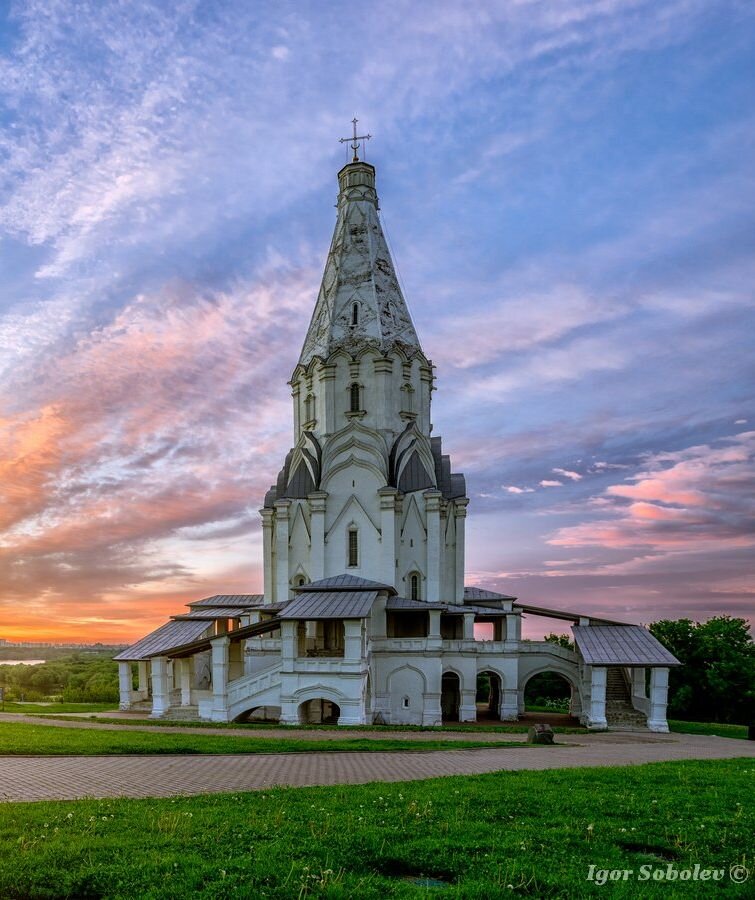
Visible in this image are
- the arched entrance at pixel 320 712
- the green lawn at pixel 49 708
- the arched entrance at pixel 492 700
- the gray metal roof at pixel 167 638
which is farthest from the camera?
the arched entrance at pixel 492 700

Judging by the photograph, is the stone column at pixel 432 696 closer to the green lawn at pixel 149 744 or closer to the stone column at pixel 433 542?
the stone column at pixel 433 542

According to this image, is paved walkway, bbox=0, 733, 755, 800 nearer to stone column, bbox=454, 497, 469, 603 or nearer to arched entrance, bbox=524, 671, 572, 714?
stone column, bbox=454, 497, 469, 603

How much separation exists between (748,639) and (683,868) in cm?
3642

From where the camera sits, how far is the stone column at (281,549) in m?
33.5

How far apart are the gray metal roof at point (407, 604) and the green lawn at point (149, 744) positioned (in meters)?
→ 11.2

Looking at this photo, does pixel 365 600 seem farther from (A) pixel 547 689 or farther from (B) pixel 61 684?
(B) pixel 61 684

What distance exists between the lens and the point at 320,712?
2919cm

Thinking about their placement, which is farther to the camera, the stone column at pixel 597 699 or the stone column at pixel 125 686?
the stone column at pixel 125 686

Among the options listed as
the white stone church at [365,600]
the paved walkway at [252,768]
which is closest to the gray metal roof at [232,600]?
the white stone church at [365,600]

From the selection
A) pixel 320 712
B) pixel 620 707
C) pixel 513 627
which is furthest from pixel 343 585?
pixel 620 707

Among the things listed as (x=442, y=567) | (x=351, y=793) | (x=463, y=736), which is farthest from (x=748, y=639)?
(x=351, y=793)

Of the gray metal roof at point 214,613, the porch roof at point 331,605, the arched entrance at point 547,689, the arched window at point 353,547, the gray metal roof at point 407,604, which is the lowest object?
the arched entrance at point 547,689

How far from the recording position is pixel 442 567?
34875 mm

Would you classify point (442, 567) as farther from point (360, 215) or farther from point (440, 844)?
point (440, 844)
